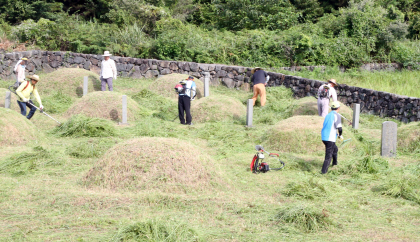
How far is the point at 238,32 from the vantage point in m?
23.2

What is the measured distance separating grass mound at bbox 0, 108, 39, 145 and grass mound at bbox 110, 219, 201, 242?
5667mm

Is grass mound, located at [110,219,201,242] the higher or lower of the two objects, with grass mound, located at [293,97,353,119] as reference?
lower

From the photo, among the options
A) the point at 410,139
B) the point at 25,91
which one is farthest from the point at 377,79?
the point at 25,91

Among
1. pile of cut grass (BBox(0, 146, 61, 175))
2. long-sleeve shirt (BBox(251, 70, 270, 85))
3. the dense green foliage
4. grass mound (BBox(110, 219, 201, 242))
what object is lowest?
grass mound (BBox(110, 219, 201, 242))

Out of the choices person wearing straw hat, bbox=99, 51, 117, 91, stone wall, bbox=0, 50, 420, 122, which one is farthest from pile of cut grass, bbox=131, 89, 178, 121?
stone wall, bbox=0, 50, 420, 122

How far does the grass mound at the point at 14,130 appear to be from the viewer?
33.3 ft

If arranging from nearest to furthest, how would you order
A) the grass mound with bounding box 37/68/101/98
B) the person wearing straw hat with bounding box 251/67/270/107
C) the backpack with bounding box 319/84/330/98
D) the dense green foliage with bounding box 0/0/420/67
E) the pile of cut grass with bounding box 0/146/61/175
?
1. the pile of cut grass with bounding box 0/146/61/175
2. the backpack with bounding box 319/84/330/98
3. the person wearing straw hat with bounding box 251/67/270/107
4. the grass mound with bounding box 37/68/101/98
5. the dense green foliage with bounding box 0/0/420/67

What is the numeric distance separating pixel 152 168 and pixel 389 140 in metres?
5.23

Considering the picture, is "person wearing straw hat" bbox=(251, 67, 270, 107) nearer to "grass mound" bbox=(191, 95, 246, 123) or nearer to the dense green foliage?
"grass mound" bbox=(191, 95, 246, 123)

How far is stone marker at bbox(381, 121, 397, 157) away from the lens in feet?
31.7

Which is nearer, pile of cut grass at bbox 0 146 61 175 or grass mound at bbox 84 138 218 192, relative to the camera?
grass mound at bbox 84 138 218 192

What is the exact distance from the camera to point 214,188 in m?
7.41

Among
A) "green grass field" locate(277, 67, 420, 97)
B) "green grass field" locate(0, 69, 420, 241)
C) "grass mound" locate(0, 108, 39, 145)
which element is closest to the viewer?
"green grass field" locate(0, 69, 420, 241)

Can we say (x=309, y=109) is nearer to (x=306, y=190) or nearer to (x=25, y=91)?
(x=306, y=190)
